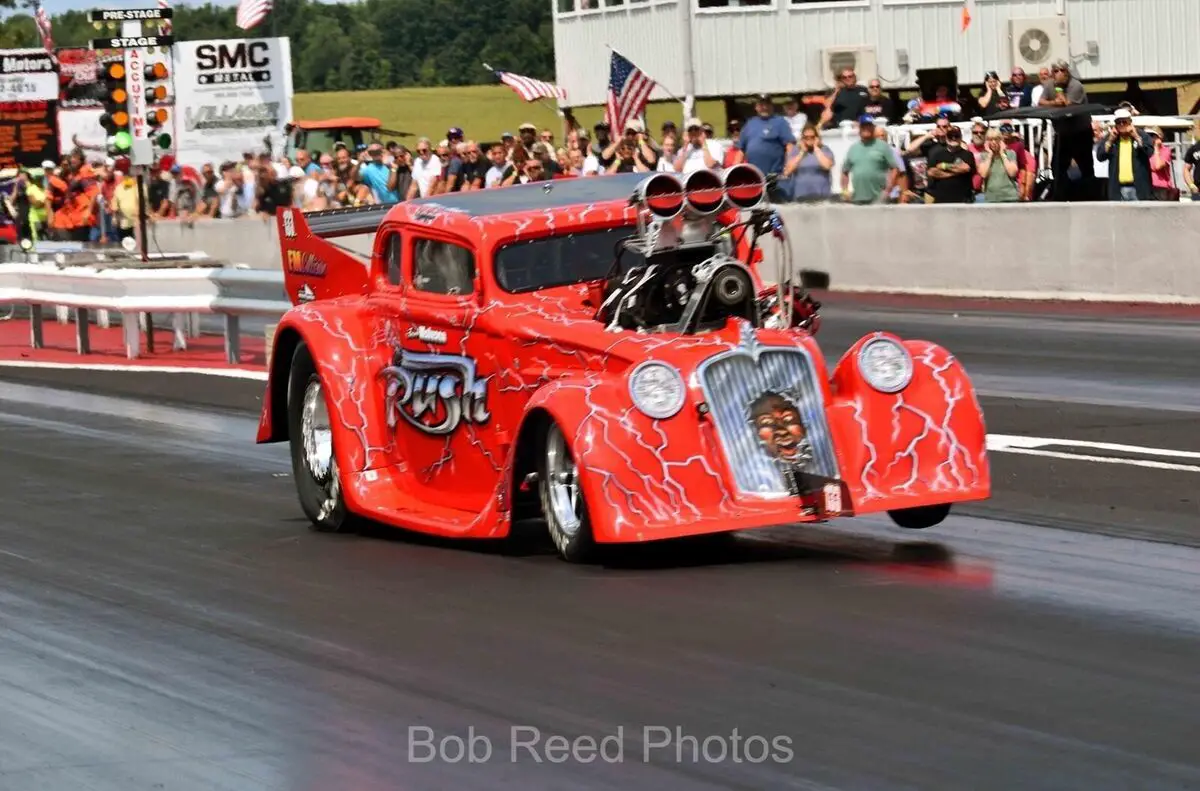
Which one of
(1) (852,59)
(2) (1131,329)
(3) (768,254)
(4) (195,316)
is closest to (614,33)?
(1) (852,59)

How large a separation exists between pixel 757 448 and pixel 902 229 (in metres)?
16.2

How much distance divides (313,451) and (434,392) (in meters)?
1.30

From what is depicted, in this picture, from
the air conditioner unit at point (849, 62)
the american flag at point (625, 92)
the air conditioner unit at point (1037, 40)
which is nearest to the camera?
the american flag at point (625, 92)

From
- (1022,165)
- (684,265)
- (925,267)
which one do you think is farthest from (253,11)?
(684,265)

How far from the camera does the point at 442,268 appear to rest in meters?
10.3

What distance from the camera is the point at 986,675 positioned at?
677cm

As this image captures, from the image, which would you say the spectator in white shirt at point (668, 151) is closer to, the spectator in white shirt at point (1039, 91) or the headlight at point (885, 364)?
the spectator in white shirt at point (1039, 91)

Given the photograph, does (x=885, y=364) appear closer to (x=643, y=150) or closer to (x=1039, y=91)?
(x=643, y=150)

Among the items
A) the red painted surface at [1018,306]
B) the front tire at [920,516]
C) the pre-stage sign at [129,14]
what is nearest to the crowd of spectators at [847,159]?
the red painted surface at [1018,306]

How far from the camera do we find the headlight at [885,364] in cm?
907

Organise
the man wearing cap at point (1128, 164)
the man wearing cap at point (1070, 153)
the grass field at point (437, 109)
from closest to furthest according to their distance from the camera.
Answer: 1. the man wearing cap at point (1128, 164)
2. the man wearing cap at point (1070, 153)
3. the grass field at point (437, 109)

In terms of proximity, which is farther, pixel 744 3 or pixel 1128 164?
pixel 744 3

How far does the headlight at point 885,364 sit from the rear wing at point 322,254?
3.13 metres

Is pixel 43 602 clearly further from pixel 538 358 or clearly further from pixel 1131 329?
pixel 1131 329
